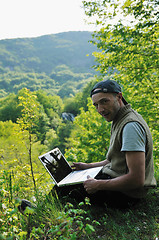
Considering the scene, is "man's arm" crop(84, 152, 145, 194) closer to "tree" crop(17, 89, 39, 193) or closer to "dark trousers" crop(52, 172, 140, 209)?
"dark trousers" crop(52, 172, 140, 209)

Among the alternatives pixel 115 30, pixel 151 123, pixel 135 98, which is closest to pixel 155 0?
pixel 115 30

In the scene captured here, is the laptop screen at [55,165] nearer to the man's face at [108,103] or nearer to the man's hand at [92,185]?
the man's hand at [92,185]

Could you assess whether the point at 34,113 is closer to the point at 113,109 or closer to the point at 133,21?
the point at 133,21

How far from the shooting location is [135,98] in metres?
8.55

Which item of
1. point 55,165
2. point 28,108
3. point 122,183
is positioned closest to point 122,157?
point 122,183

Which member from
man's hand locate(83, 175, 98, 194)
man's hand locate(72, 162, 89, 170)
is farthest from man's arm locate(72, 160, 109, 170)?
man's hand locate(83, 175, 98, 194)

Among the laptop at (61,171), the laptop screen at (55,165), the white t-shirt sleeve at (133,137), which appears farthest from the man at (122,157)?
the laptop screen at (55,165)

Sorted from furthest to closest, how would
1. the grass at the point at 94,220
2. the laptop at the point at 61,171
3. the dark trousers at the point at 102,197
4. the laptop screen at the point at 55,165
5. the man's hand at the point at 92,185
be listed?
the laptop screen at the point at 55,165, the laptop at the point at 61,171, the dark trousers at the point at 102,197, the man's hand at the point at 92,185, the grass at the point at 94,220

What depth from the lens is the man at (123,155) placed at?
6.68 ft

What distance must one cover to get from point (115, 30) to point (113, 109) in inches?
213

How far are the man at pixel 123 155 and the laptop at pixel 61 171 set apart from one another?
0.96 feet

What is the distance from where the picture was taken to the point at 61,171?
10.6 feet

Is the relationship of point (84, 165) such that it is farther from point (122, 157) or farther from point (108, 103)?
point (108, 103)

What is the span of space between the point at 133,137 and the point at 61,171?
1561 mm
